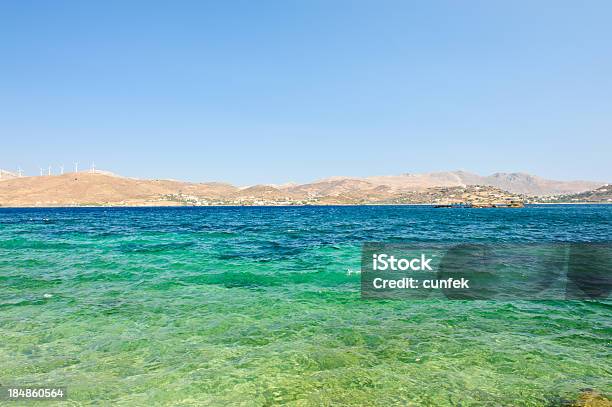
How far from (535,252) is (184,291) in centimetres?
2942

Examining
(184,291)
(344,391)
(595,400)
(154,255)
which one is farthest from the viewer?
(154,255)

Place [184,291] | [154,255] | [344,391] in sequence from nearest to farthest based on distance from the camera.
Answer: [344,391] → [184,291] → [154,255]

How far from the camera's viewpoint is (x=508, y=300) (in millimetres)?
16109

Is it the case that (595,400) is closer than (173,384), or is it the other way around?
(595,400)

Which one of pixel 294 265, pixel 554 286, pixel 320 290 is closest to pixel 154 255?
pixel 294 265

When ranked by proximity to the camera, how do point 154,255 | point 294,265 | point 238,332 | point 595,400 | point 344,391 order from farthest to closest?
point 154,255, point 294,265, point 238,332, point 344,391, point 595,400

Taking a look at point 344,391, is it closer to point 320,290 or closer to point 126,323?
point 126,323

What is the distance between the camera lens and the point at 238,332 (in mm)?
11938

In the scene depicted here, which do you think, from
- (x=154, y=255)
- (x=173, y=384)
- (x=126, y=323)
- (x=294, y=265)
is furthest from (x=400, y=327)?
(x=154, y=255)

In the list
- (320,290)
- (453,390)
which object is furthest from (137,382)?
(320,290)

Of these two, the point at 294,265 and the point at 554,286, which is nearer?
the point at 554,286

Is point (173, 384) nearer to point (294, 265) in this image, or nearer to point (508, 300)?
point (508, 300)

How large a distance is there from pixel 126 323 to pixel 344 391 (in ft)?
28.1

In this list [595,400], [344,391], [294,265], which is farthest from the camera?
[294,265]
